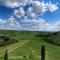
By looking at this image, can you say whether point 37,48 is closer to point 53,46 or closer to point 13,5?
point 53,46

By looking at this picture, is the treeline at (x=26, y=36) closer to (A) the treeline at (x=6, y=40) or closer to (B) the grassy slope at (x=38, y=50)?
(A) the treeline at (x=6, y=40)

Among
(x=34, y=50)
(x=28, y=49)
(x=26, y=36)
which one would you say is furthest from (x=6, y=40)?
(x=34, y=50)

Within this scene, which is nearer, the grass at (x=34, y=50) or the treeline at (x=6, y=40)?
the grass at (x=34, y=50)

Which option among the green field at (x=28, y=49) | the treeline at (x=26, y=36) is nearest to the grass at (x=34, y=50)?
the green field at (x=28, y=49)

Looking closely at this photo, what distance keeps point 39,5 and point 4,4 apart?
1230 mm

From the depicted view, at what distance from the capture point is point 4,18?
5.84m

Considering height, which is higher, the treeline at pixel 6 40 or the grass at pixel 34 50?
the treeline at pixel 6 40

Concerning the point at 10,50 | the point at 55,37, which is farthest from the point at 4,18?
the point at 55,37

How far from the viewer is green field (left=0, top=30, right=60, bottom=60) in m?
5.55

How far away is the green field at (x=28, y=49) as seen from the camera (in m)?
5.55

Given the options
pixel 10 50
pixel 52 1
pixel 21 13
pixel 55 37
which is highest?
pixel 52 1

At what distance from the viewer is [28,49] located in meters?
5.73

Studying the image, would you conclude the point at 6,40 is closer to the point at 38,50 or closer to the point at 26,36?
the point at 26,36

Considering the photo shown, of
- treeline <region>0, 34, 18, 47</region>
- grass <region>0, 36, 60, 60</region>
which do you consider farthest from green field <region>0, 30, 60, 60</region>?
treeline <region>0, 34, 18, 47</region>
